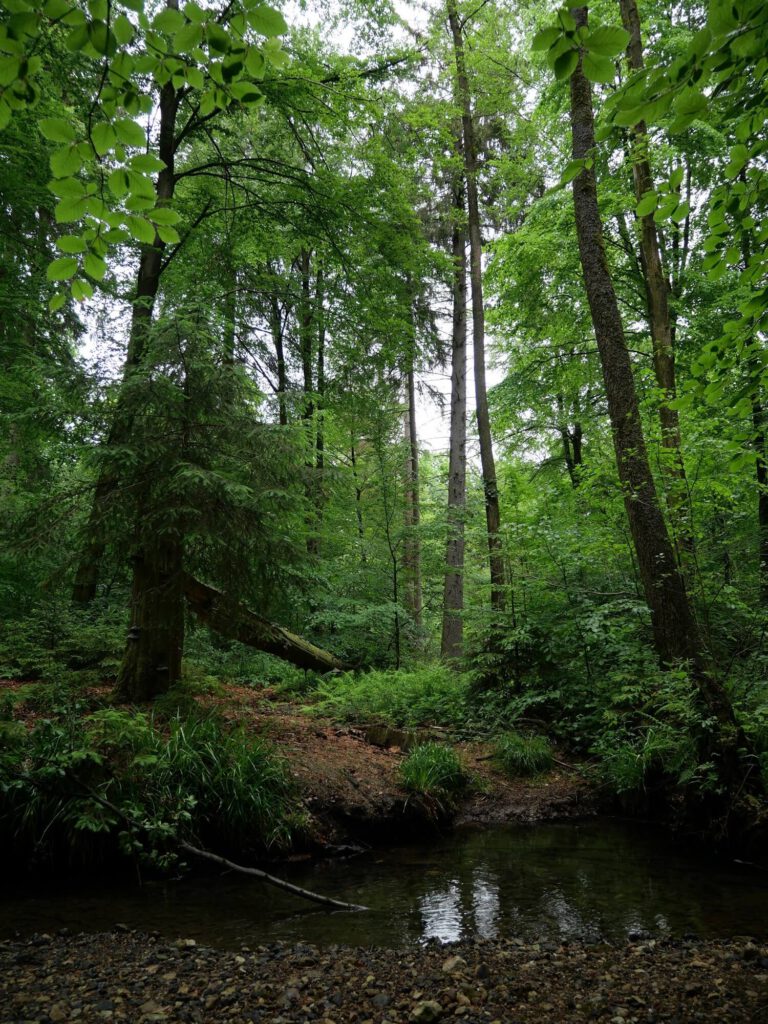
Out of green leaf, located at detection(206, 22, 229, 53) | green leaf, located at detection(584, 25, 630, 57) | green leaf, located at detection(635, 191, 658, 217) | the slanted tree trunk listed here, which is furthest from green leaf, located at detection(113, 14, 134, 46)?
the slanted tree trunk

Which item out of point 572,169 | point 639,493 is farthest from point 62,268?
point 639,493

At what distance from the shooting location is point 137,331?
8.08 metres

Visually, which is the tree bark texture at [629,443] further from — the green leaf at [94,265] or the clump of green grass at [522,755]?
the green leaf at [94,265]

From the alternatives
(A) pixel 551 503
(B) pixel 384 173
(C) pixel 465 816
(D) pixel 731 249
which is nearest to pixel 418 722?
(C) pixel 465 816

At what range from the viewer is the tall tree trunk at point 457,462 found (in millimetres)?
12688

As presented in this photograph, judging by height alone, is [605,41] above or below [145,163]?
above

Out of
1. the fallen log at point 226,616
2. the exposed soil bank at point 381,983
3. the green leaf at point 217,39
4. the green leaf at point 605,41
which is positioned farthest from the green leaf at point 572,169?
the fallen log at point 226,616

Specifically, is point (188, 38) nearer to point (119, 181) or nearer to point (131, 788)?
point (119, 181)

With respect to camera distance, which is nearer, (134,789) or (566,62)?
(566,62)

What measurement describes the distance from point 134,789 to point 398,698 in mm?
5242

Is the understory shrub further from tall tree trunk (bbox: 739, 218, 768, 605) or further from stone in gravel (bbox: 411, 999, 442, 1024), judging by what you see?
tall tree trunk (bbox: 739, 218, 768, 605)

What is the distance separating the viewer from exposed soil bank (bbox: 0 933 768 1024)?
291cm

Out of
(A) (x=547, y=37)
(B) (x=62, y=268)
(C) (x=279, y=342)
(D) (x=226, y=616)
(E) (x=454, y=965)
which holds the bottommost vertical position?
(E) (x=454, y=965)

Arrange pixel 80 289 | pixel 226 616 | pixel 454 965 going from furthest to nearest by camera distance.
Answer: pixel 226 616, pixel 454 965, pixel 80 289
